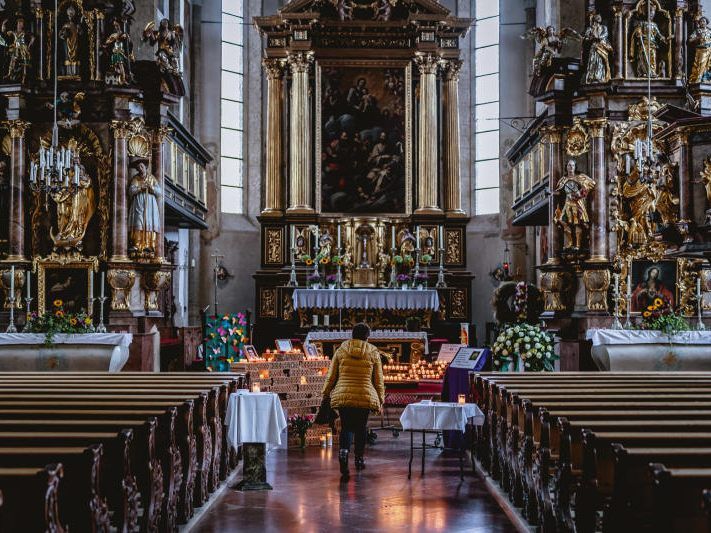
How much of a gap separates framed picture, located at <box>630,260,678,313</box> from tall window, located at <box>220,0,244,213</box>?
1382cm

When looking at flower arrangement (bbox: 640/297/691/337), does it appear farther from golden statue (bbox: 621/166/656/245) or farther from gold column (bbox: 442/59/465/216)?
gold column (bbox: 442/59/465/216)

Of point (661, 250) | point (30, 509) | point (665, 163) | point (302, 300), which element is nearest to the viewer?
point (30, 509)

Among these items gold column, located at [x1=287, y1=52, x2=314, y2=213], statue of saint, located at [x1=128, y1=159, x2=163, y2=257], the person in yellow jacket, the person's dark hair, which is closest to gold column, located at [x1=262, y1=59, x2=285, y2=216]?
gold column, located at [x1=287, y1=52, x2=314, y2=213]

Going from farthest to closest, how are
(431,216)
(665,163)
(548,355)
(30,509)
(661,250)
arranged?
(431,216), (661,250), (665,163), (548,355), (30,509)

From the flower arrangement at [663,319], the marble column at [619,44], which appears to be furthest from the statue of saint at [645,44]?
the flower arrangement at [663,319]

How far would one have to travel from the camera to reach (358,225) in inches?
972

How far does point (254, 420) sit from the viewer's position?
31.8ft

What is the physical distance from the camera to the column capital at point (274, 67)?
25.2 metres

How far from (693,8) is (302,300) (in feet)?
35.4

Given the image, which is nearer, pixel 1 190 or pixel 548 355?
pixel 548 355

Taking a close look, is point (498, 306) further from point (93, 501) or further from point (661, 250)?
point (93, 501)

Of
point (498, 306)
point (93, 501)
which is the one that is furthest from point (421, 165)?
point (93, 501)

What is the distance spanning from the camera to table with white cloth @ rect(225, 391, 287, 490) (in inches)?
380

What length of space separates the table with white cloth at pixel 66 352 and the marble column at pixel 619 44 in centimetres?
1065
